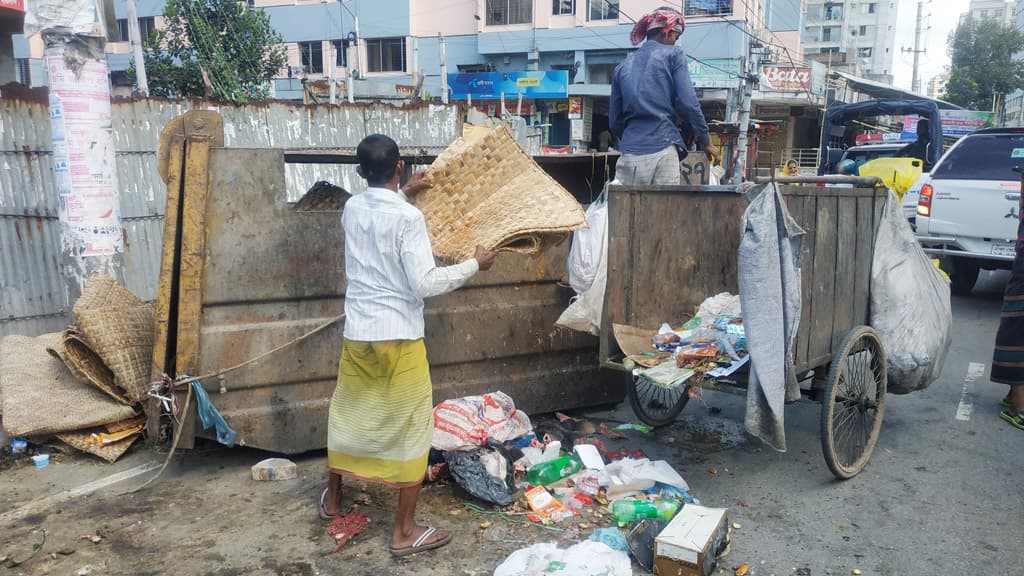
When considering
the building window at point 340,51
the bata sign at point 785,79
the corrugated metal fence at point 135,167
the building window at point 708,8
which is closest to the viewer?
the corrugated metal fence at point 135,167

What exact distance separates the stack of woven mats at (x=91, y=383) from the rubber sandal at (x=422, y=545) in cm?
192

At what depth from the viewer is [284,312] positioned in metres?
3.88

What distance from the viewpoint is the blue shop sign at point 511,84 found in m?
29.3

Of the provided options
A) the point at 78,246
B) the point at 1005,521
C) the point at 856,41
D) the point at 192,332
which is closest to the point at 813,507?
the point at 1005,521

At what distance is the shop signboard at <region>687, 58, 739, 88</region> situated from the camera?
1138 inches

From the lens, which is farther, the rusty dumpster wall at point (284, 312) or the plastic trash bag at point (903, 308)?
the plastic trash bag at point (903, 308)

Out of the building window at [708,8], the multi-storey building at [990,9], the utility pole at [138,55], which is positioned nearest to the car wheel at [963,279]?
the utility pole at [138,55]

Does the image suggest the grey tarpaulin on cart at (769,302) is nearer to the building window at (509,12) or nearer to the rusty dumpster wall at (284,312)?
the rusty dumpster wall at (284,312)

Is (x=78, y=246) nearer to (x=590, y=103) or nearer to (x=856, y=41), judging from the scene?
(x=590, y=103)

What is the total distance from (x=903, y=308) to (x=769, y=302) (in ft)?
4.82

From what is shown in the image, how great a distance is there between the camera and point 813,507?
3.47m

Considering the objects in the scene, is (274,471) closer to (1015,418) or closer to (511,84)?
(1015,418)

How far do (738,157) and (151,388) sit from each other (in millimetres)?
9204

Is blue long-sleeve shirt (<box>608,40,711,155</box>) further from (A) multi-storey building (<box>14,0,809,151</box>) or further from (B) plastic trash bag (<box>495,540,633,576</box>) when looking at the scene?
(A) multi-storey building (<box>14,0,809,151</box>)
